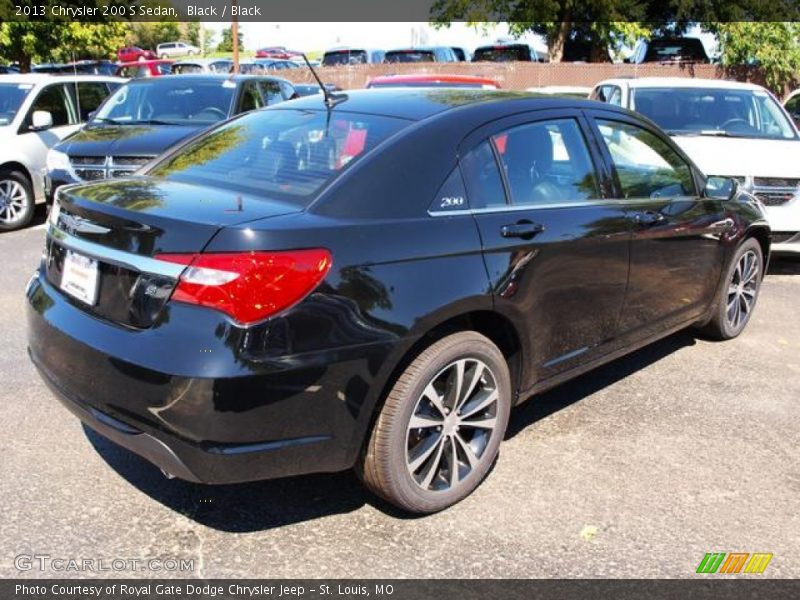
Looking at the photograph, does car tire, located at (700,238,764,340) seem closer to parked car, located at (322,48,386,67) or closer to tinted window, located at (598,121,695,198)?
tinted window, located at (598,121,695,198)

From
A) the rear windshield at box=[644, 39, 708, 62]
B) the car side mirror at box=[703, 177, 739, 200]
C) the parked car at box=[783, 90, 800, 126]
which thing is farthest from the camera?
the rear windshield at box=[644, 39, 708, 62]

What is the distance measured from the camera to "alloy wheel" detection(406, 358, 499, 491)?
123 inches

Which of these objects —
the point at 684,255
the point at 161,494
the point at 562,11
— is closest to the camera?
the point at 161,494

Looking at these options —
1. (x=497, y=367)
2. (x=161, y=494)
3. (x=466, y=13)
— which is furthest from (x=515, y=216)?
(x=466, y=13)

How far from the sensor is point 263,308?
8.48 feet

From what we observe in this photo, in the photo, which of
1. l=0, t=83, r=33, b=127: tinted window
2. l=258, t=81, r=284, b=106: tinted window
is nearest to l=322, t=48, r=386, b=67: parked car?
l=258, t=81, r=284, b=106: tinted window

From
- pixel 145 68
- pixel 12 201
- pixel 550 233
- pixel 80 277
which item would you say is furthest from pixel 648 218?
pixel 145 68

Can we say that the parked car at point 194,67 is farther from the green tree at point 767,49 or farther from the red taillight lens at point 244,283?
the red taillight lens at point 244,283

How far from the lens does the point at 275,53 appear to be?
4781cm

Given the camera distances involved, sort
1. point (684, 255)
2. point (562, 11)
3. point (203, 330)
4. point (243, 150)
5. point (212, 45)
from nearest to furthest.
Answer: point (203, 330) → point (243, 150) → point (684, 255) → point (562, 11) → point (212, 45)

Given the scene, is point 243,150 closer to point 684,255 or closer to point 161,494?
point 161,494

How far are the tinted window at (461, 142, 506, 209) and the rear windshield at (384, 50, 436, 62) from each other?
1933cm

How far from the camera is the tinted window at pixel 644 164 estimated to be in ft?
13.5

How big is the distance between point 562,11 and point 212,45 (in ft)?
236
